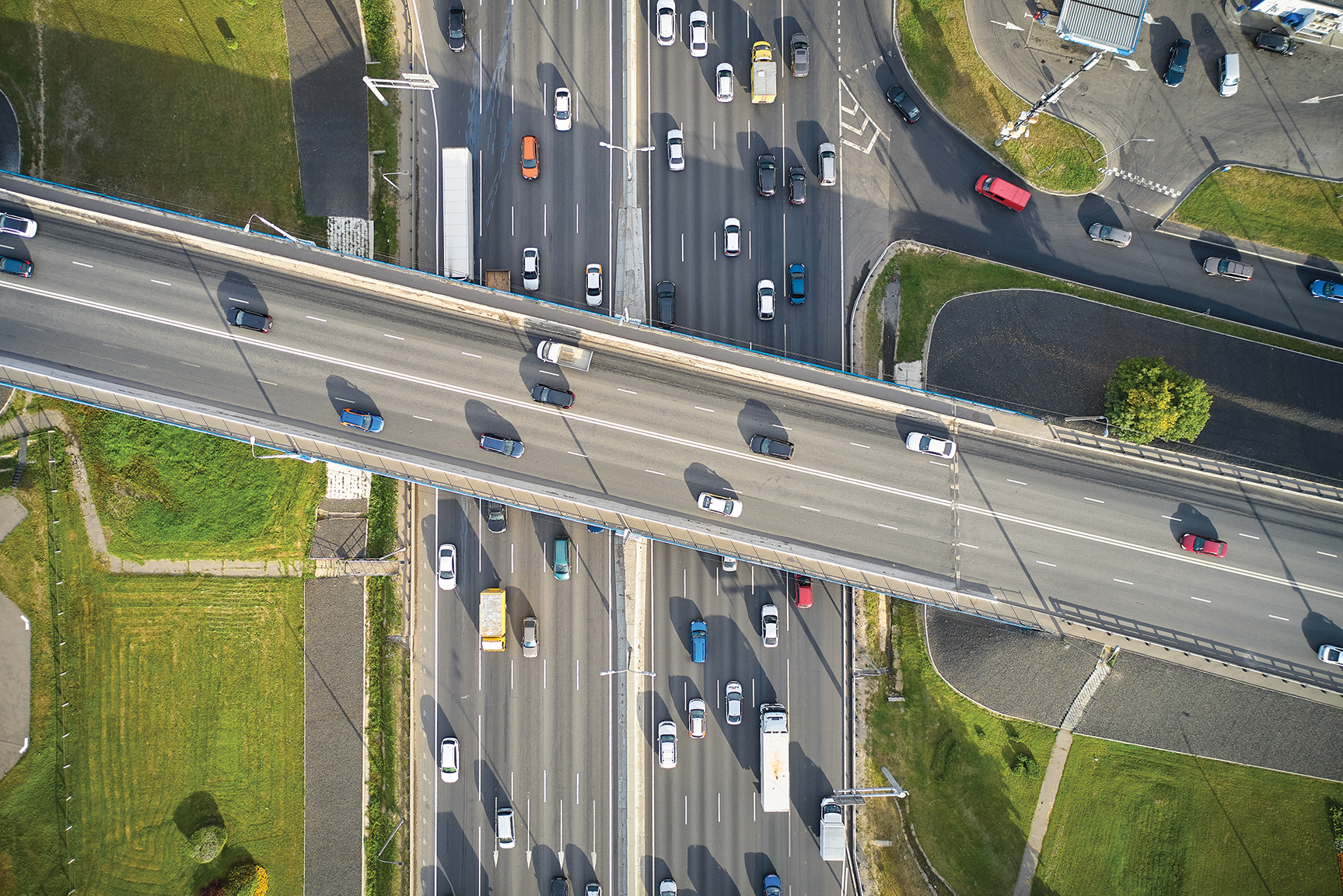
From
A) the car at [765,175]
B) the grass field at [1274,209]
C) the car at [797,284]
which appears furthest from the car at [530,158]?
the grass field at [1274,209]

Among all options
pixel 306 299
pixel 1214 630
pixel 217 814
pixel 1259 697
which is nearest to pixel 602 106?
pixel 306 299

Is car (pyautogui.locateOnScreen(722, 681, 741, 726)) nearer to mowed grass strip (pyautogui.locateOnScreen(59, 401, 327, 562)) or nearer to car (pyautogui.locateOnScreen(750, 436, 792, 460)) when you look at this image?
car (pyautogui.locateOnScreen(750, 436, 792, 460))

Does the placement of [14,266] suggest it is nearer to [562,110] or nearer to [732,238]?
[562,110]

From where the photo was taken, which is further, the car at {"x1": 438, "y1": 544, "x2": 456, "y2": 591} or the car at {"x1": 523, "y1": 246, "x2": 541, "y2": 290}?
the car at {"x1": 438, "y1": 544, "x2": 456, "y2": 591}

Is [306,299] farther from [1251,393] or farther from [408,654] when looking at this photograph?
[1251,393]

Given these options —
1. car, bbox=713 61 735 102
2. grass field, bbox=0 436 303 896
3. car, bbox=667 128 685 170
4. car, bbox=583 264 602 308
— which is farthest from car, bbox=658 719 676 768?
car, bbox=713 61 735 102
